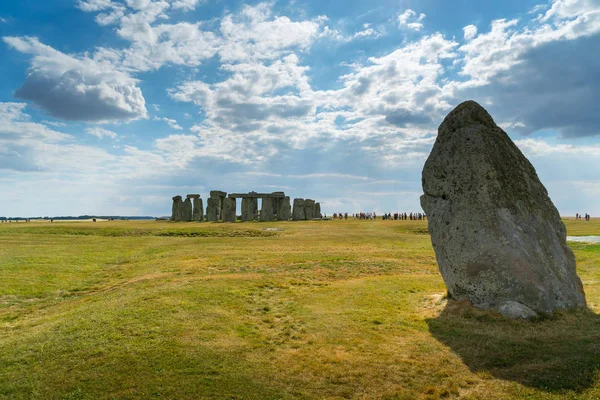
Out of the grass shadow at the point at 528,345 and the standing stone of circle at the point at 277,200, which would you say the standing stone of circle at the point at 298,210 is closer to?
the standing stone of circle at the point at 277,200

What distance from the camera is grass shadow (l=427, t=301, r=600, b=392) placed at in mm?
8445

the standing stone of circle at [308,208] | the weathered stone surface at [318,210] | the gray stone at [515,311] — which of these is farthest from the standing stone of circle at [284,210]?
the gray stone at [515,311]

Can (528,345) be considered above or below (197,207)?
below

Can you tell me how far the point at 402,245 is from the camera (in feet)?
116

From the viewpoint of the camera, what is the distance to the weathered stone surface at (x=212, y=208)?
6634cm

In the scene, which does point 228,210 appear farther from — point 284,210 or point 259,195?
point 284,210

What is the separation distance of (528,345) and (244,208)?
58789 millimetres

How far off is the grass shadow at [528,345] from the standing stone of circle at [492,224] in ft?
1.96

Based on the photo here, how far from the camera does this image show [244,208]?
220 ft

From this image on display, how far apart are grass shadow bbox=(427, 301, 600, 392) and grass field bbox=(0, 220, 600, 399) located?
4cm

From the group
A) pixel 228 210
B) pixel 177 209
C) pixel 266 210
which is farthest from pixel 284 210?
pixel 177 209

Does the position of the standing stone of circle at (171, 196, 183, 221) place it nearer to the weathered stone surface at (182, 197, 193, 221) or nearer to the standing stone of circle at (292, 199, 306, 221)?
the weathered stone surface at (182, 197, 193, 221)

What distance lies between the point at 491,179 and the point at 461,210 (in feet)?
4.68

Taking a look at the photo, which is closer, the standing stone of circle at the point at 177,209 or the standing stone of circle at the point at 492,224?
the standing stone of circle at the point at 492,224
